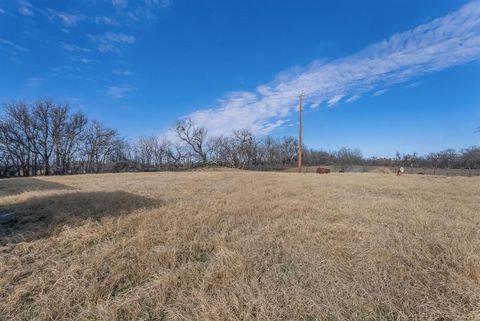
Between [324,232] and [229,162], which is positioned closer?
[324,232]

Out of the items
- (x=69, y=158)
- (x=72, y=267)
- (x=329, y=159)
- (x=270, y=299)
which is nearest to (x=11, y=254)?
(x=72, y=267)

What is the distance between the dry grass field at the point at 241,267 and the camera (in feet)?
8.43

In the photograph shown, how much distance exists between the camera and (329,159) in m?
85.0

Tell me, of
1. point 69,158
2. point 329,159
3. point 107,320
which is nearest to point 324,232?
point 107,320

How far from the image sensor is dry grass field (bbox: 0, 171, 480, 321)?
2568 millimetres

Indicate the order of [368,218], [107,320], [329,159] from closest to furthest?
[107,320], [368,218], [329,159]

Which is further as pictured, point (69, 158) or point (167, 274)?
point (69, 158)

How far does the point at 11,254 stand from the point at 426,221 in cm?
794

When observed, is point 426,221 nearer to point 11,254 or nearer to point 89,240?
point 89,240

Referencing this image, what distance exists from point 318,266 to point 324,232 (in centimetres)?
162

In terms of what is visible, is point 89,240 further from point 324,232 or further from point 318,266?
point 324,232

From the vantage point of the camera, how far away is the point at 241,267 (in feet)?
11.1

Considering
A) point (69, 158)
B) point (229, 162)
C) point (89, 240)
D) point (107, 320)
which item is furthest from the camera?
point (229, 162)

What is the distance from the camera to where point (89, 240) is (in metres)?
4.68
